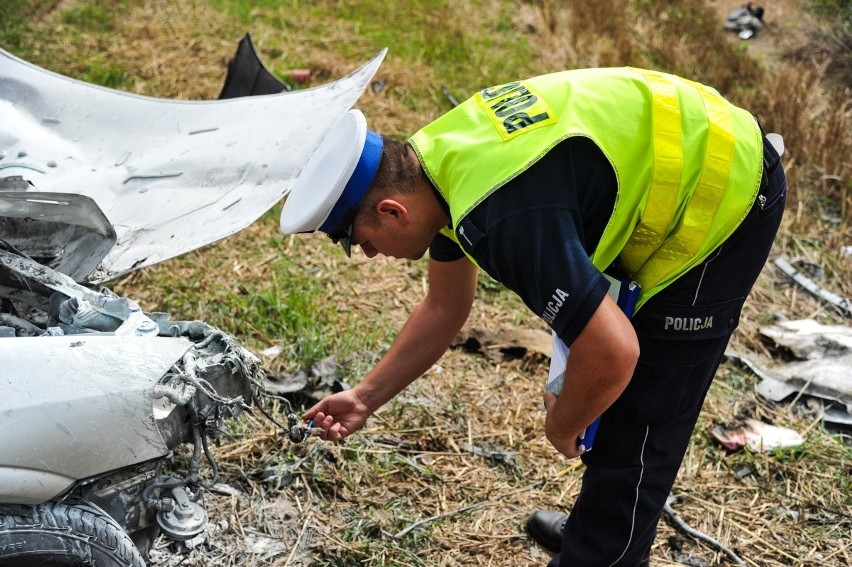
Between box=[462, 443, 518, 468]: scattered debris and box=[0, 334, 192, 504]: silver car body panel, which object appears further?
box=[462, 443, 518, 468]: scattered debris

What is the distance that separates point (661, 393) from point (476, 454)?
1356 millimetres

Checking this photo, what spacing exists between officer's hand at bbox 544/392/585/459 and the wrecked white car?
78cm

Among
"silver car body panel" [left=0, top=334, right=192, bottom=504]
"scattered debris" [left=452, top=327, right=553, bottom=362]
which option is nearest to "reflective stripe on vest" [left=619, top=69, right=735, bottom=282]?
"silver car body panel" [left=0, top=334, right=192, bottom=504]

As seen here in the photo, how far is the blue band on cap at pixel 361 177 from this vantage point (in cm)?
200

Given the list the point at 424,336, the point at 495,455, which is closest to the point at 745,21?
the point at 495,455

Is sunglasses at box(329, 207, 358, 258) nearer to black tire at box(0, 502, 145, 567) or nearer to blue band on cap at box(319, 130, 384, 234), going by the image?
blue band on cap at box(319, 130, 384, 234)

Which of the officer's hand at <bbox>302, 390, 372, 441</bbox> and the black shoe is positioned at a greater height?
the officer's hand at <bbox>302, 390, 372, 441</bbox>

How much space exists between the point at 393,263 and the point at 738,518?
7.58ft

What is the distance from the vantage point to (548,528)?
3107 millimetres

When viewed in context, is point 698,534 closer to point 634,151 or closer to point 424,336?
point 424,336

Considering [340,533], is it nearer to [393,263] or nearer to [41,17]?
[393,263]

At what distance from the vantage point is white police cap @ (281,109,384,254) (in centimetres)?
199

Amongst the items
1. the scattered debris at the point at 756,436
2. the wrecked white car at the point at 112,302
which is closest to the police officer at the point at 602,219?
the wrecked white car at the point at 112,302

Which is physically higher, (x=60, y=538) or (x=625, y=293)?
(x=625, y=293)
